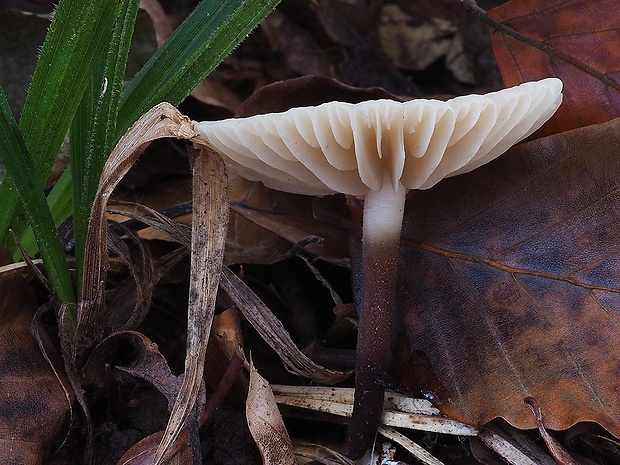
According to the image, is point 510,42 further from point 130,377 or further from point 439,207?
point 130,377

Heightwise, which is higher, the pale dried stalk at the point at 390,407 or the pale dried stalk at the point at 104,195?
the pale dried stalk at the point at 104,195

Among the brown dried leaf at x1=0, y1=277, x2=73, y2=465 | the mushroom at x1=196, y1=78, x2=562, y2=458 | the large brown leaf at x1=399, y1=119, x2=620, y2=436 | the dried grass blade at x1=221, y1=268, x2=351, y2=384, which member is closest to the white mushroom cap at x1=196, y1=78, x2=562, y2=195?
the mushroom at x1=196, y1=78, x2=562, y2=458

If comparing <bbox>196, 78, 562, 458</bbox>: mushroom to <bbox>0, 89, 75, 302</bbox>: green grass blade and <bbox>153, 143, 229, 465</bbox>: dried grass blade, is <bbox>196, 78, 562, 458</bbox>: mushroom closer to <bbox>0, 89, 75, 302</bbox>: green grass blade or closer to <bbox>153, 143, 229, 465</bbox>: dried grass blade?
<bbox>153, 143, 229, 465</bbox>: dried grass blade

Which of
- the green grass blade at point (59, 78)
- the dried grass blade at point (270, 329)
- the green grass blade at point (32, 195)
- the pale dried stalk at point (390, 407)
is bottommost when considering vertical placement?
the pale dried stalk at point (390, 407)

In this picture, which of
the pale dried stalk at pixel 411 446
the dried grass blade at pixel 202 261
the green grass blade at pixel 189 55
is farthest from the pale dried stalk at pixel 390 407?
the green grass blade at pixel 189 55

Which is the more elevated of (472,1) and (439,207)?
(472,1)

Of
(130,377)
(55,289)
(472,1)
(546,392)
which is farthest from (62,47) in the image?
(546,392)

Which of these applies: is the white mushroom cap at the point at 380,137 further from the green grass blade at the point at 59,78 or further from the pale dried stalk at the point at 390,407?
the pale dried stalk at the point at 390,407
